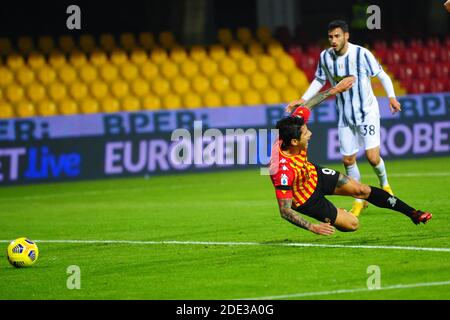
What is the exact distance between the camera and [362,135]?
1333cm

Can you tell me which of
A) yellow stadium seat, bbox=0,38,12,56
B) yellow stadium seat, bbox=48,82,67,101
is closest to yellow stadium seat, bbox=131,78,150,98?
yellow stadium seat, bbox=48,82,67,101

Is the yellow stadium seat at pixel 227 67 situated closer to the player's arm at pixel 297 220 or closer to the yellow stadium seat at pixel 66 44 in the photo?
the yellow stadium seat at pixel 66 44

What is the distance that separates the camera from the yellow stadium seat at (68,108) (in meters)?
21.8

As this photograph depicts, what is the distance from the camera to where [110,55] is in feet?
78.1

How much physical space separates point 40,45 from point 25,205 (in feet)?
25.4

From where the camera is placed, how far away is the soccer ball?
33.8 ft

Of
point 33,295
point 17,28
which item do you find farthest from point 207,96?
point 33,295

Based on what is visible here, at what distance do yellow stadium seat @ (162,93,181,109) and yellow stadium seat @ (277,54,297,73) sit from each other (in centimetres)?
315

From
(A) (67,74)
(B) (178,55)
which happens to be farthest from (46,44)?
(B) (178,55)

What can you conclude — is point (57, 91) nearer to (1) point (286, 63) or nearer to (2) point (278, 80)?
(2) point (278, 80)

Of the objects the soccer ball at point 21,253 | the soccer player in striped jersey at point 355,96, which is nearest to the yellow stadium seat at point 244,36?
the soccer player in striped jersey at point 355,96

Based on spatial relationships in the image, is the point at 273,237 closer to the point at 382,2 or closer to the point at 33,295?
the point at 33,295

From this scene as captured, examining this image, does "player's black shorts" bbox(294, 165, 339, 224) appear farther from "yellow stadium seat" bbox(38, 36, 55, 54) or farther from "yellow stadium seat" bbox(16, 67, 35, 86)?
"yellow stadium seat" bbox(38, 36, 55, 54)

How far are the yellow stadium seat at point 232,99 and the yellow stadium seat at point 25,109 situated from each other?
4.30m
